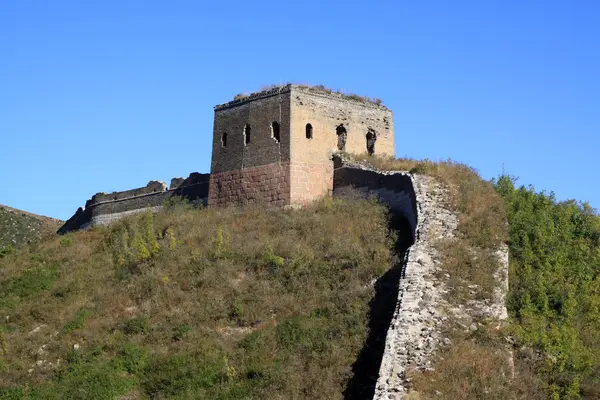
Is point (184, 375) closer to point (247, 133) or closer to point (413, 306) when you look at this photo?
point (413, 306)

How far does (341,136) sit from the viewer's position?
24422 mm

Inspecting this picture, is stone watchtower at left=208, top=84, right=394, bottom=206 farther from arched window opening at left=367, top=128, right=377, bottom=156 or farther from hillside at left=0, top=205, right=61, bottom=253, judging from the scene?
hillside at left=0, top=205, right=61, bottom=253

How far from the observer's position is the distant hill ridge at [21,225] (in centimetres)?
3516

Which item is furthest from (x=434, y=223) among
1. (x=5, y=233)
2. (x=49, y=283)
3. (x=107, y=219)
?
(x=5, y=233)

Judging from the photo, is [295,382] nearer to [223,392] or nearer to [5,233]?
[223,392]

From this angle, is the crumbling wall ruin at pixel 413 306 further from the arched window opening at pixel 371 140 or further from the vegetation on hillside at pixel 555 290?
the arched window opening at pixel 371 140

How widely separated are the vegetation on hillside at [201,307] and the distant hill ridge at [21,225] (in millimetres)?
12652

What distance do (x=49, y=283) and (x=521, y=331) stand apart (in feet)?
39.3

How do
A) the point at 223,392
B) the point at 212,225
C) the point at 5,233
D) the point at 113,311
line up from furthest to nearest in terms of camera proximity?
the point at 5,233 < the point at 212,225 < the point at 113,311 < the point at 223,392

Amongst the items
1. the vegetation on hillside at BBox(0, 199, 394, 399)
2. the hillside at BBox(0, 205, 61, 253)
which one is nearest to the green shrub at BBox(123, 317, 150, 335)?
the vegetation on hillside at BBox(0, 199, 394, 399)

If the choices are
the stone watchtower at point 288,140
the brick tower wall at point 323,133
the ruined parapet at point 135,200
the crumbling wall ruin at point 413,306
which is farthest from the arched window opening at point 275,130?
the crumbling wall ruin at point 413,306

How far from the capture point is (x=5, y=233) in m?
35.6

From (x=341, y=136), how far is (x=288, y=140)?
1868mm

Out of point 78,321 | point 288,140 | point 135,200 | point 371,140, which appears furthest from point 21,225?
point 78,321
